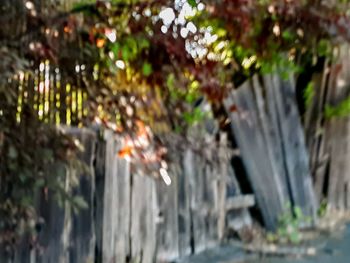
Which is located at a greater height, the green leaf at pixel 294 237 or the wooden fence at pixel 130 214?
the wooden fence at pixel 130 214

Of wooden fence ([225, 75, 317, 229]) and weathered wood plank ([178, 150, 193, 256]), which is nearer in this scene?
weathered wood plank ([178, 150, 193, 256])

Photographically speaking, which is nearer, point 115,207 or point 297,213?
point 115,207

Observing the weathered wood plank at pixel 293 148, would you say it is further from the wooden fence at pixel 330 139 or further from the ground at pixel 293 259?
the ground at pixel 293 259

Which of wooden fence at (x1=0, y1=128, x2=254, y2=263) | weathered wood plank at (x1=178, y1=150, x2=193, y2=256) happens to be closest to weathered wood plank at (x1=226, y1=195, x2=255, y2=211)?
wooden fence at (x1=0, y1=128, x2=254, y2=263)

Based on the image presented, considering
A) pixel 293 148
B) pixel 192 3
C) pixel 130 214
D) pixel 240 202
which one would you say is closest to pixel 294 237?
pixel 240 202

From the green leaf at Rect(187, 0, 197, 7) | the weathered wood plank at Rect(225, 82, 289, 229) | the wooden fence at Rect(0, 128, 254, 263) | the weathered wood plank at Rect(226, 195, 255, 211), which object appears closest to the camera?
the green leaf at Rect(187, 0, 197, 7)

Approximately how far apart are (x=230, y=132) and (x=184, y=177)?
108cm

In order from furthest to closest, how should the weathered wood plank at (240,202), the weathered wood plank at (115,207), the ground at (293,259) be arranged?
the weathered wood plank at (240,202), the ground at (293,259), the weathered wood plank at (115,207)

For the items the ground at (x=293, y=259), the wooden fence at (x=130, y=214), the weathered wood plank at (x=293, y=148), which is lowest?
the ground at (x=293, y=259)

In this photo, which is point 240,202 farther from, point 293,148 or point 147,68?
point 147,68

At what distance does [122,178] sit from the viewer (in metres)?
5.34

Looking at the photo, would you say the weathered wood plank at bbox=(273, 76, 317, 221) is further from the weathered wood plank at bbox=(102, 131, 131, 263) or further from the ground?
the weathered wood plank at bbox=(102, 131, 131, 263)

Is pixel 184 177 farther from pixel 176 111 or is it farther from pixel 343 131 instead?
pixel 343 131

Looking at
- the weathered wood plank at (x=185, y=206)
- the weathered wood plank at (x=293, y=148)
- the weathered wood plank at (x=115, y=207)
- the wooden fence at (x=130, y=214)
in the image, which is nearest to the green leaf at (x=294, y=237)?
the weathered wood plank at (x=293, y=148)
